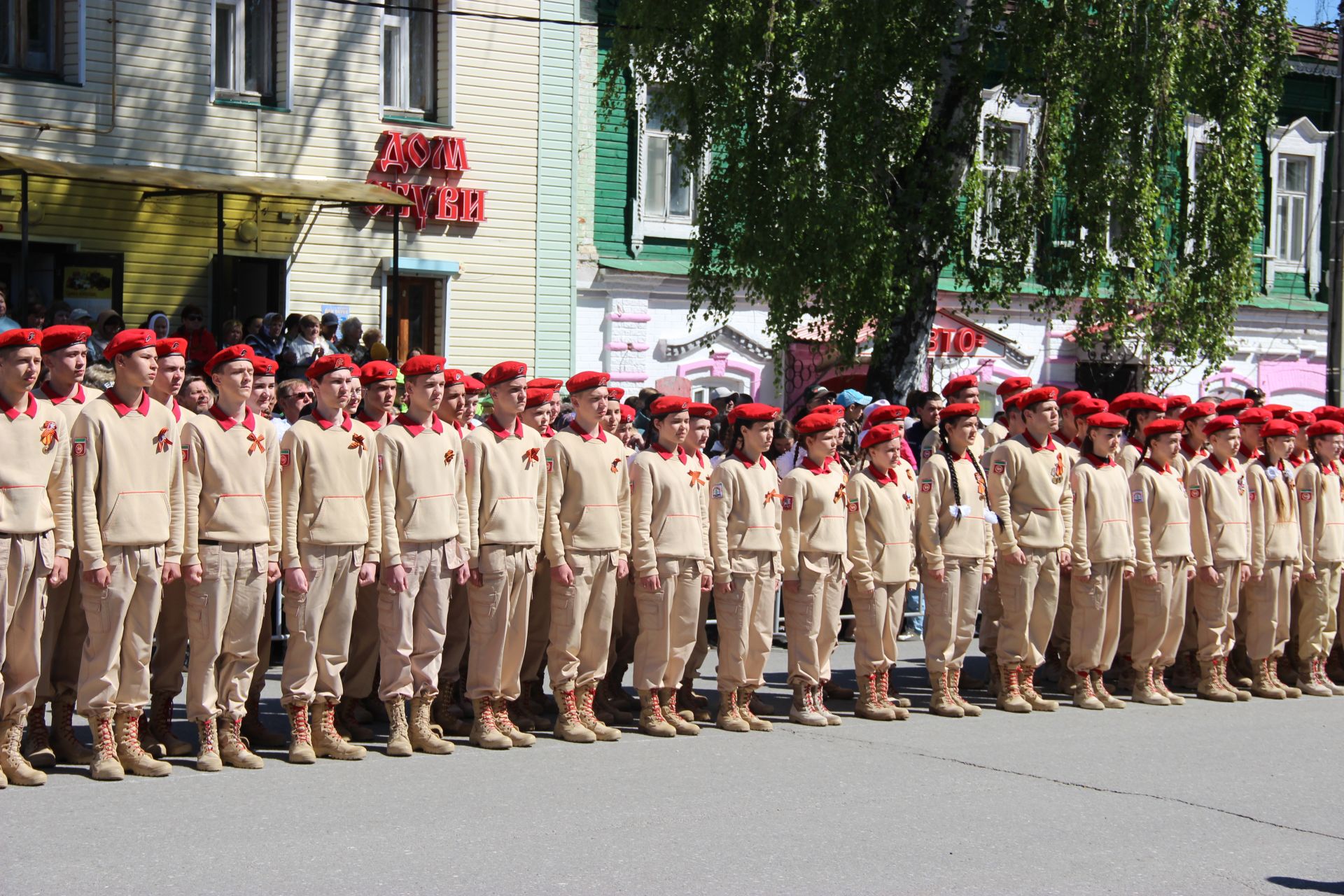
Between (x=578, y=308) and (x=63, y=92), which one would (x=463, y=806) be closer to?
(x=63, y=92)

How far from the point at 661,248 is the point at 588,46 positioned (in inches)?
105

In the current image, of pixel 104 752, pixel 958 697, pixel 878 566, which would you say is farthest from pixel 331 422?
pixel 958 697

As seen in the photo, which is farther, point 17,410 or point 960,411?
point 960,411

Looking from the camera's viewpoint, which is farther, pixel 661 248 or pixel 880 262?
pixel 661 248

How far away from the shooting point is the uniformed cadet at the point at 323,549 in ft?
29.2

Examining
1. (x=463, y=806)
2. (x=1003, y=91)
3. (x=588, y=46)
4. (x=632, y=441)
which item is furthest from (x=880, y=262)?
(x=463, y=806)

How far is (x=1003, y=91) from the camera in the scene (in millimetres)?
17438

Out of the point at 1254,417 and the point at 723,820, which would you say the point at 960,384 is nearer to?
the point at 1254,417

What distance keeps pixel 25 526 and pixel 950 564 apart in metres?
5.53

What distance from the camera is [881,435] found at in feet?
35.5

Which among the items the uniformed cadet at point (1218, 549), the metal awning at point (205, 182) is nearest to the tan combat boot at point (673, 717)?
the uniformed cadet at point (1218, 549)

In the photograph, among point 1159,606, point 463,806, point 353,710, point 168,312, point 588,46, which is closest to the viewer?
point 463,806

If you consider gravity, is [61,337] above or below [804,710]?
above

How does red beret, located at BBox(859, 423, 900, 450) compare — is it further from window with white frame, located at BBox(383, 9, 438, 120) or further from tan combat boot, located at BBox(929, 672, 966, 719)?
window with white frame, located at BBox(383, 9, 438, 120)
